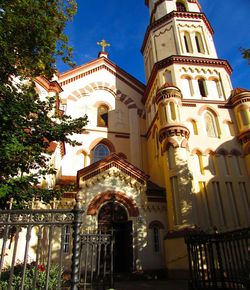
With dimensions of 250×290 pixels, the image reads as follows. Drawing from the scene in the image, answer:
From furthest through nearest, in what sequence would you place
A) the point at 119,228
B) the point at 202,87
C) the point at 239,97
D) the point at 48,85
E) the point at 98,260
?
the point at 202,87
the point at 239,97
the point at 48,85
the point at 119,228
the point at 98,260

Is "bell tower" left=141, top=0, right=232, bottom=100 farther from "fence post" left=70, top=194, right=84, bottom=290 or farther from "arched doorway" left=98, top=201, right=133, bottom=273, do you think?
"fence post" left=70, top=194, right=84, bottom=290

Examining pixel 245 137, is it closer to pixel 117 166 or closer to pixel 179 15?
pixel 117 166

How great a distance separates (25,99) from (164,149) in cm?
988

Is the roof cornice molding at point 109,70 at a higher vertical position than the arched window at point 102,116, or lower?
higher

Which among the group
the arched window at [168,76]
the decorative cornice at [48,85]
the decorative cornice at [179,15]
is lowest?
the decorative cornice at [48,85]

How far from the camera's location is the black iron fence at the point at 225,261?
6871mm

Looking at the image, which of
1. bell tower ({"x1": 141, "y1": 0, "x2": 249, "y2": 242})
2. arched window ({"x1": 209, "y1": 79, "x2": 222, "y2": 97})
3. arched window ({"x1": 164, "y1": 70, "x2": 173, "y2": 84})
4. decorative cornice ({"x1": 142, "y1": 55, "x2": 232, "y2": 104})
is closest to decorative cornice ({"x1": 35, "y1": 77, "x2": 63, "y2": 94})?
bell tower ({"x1": 141, "y1": 0, "x2": 249, "y2": 242})

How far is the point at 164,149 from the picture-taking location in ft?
52.6

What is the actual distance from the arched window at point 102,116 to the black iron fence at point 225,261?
1455 cm

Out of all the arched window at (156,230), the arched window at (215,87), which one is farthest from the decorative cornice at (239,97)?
the arched window at (156,230)

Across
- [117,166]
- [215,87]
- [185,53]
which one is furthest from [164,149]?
[185,53]

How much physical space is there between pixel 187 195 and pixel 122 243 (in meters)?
4.89

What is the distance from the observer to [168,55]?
2089 centimetres

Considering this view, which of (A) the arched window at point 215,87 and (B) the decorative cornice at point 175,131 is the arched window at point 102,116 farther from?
(A) the arched window at point 215,87
